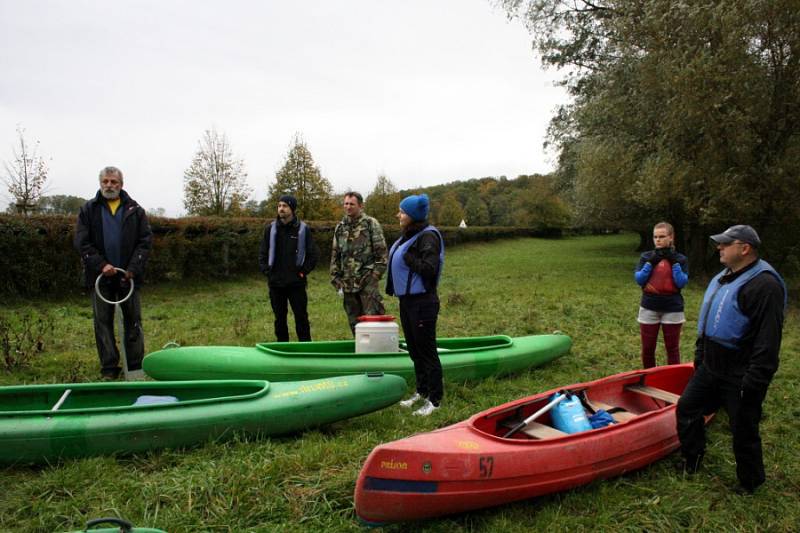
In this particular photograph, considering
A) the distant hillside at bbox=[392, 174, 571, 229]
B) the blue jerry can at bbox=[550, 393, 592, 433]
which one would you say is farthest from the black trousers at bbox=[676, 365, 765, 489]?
the distant hillside at bbox=[392, 174, 571, 229]

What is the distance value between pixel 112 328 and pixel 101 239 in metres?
1.03

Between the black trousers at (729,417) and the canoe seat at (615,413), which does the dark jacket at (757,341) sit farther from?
the canoe seat at (615,413)

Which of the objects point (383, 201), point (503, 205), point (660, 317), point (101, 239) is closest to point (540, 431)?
point (660, 317)

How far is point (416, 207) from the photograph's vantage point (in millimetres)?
4473

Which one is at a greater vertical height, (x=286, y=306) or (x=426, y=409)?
Answer: (x=286, y=306)

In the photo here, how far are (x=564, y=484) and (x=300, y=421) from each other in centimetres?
210

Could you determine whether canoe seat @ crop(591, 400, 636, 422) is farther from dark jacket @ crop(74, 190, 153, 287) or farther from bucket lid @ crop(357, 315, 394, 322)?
dark jacket @ crop(74, 190, 153, 287)

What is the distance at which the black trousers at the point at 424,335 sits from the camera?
4.50 metres

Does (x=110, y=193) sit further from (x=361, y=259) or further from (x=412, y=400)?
(x=412, y=400)

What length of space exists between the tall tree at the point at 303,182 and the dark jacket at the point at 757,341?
20821 mm

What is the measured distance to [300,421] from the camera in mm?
4191

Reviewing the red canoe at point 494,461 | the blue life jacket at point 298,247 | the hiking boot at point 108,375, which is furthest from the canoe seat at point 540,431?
the hiking boot at point 108,375

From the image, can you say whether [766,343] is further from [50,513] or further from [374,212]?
[374,212]

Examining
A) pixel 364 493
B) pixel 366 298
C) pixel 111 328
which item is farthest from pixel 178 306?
pixel 364 493
